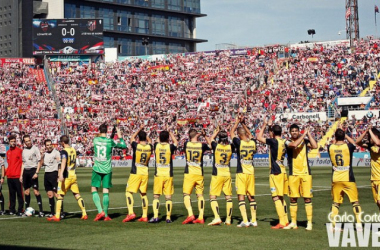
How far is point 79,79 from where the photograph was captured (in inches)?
2921

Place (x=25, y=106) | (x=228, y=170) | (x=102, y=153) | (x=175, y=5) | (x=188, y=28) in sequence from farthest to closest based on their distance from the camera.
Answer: (x=188, y=28) < (x=175, y=5) < (x=25, y=106) < (x=102, y=153) < (x=228, y=170)

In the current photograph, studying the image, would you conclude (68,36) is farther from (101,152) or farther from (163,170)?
(163,170)

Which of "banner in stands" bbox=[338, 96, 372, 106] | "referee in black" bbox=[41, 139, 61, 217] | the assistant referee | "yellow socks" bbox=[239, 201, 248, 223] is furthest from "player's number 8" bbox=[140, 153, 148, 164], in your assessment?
"banner in stands" bbox=[338, 96, 372, 106]

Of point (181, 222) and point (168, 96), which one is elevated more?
point (168, 96)

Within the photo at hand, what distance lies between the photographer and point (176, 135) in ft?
199

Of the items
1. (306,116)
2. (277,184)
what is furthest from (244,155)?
(306,116)

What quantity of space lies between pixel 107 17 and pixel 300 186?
286ft

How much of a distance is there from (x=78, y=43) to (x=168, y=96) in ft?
57.3

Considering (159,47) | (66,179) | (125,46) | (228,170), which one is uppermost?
(159,47)

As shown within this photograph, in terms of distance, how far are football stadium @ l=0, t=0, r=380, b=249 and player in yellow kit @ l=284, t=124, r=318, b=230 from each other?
0.12 ft

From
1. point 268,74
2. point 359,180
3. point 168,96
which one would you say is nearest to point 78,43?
point 168,96

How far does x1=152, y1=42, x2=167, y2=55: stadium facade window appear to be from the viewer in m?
105

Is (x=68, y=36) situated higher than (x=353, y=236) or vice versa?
(x=68, y=36)

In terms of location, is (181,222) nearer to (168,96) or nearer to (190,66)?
(168,96)
